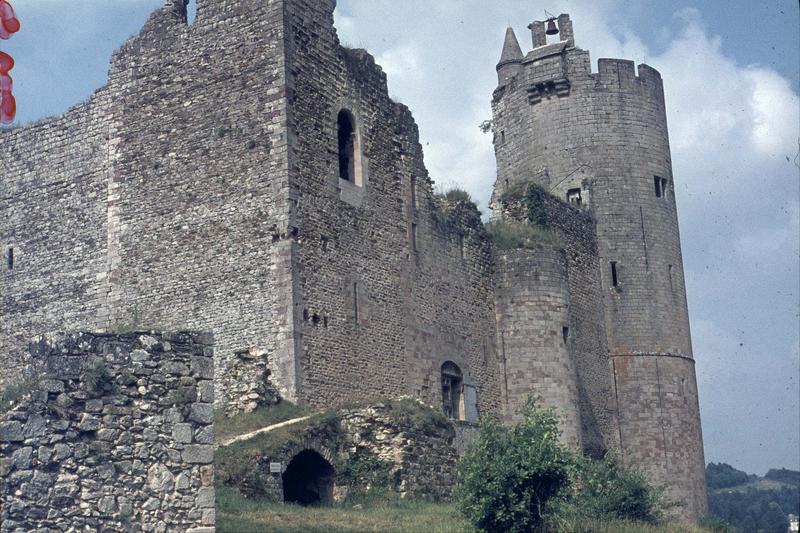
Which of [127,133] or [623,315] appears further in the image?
[623,315]

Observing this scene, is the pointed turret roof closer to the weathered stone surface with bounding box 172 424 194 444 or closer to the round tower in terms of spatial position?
the round tower

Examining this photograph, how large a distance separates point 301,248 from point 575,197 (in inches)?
514

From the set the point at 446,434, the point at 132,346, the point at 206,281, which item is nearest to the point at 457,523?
the point at 446,434

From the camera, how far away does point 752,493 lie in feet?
239

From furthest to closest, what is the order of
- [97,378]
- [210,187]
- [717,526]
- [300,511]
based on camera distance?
[210,187] → [717,526] → [300,511] → [97,378]

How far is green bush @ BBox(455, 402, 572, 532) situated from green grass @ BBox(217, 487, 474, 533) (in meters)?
0.40

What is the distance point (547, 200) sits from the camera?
31219 mm

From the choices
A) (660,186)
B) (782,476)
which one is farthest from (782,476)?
(660,186)

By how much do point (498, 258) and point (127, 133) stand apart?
32.0 ft

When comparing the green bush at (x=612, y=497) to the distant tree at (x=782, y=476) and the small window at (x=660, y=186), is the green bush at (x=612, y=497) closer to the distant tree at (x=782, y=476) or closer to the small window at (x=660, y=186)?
the small window at (x=660, y=186)

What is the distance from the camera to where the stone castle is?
22469 mm

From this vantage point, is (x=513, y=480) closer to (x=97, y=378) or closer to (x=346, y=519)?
(x=346, y=519)

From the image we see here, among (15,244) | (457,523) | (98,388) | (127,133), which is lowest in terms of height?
(457,523)

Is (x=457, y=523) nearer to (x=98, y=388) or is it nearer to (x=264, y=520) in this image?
(x=264, y=520)
